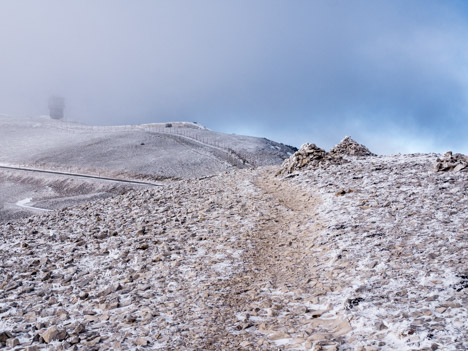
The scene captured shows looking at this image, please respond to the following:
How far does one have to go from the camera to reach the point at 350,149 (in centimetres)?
3136

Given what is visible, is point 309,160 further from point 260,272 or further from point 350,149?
point 260,272

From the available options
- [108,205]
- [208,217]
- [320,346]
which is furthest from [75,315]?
[108,205]

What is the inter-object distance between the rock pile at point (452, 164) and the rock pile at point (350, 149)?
9.61 meters

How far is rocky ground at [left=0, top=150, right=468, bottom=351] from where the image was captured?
8875 mm

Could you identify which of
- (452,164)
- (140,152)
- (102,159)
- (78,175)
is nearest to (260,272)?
(452,164)

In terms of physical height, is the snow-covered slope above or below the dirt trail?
above

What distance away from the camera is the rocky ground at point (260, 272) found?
8875 millimetres

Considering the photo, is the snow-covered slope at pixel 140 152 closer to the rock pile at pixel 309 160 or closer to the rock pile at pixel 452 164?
the rock pile at pixel 309 160

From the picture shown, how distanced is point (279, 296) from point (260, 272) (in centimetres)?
189

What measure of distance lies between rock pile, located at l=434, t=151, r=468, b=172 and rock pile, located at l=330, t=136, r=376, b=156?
31.5 feet

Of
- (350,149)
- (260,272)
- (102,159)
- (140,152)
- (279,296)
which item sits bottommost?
(279,296)

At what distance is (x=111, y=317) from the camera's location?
34.2ft

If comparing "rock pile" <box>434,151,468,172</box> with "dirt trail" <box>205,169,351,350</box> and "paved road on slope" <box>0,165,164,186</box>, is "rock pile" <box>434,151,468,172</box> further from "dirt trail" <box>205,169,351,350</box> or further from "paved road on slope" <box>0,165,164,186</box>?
"paved road on slope" <box>0,165,164,186</box>

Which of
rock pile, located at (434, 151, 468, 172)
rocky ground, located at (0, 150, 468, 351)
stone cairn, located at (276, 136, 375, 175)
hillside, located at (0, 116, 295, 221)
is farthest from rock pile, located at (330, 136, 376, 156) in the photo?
hillside, located at (0, 116, 295, 221)
